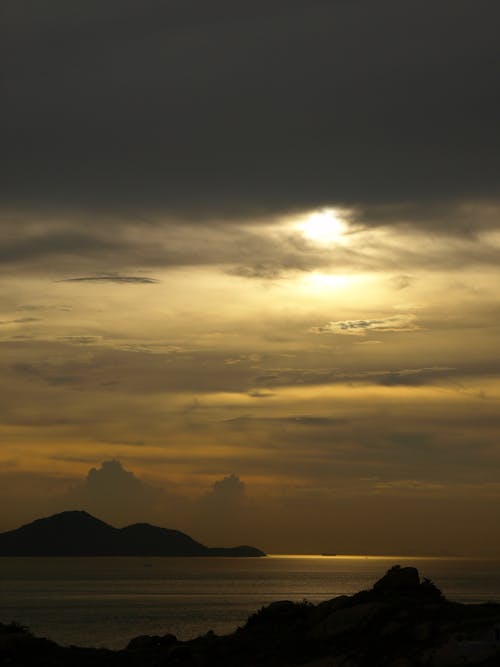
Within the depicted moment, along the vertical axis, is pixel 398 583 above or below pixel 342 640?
above

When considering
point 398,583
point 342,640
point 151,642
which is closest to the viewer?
point 342,640

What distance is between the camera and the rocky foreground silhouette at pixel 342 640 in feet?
179

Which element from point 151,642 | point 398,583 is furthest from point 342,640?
point 151,642

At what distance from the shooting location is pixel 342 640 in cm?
6031

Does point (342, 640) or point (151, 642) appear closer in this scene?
point (342, 640)

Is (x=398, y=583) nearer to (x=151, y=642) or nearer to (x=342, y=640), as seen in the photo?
(x=342, y=640)

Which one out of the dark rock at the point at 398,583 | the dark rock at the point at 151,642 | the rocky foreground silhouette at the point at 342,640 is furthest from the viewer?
the dark rock at the point at 151,642

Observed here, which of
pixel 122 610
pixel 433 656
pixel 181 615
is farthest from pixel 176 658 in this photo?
pixel 122 610

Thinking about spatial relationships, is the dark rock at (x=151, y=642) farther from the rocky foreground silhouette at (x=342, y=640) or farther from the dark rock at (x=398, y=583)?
the dark rock at (x=398, y=583)

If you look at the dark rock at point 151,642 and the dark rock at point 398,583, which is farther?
the dark rock at point 151,642

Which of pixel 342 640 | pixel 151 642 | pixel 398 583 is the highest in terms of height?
pixel 398 583

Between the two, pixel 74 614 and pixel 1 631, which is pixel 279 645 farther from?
pixel 74 614

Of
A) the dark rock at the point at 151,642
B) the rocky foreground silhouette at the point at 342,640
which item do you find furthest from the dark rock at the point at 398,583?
the dark rock at the point at 151,642

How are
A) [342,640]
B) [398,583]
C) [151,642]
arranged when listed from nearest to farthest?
[342,640], [398,583], [151,642]
